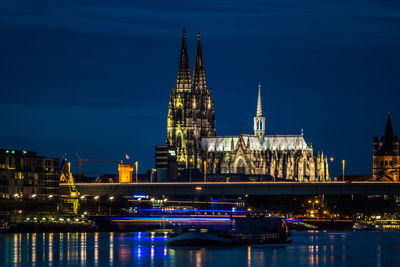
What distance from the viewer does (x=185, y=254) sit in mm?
130250

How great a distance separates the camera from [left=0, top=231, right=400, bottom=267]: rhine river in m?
120

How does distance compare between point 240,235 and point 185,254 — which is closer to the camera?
point 185,254

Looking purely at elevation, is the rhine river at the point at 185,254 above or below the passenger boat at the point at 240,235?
below

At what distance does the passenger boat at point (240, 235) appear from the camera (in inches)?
5778

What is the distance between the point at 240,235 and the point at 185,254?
64.9 feet

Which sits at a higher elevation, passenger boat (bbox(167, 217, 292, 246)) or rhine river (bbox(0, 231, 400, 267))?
passenger boat (bbox(167, 217, 292, 246))

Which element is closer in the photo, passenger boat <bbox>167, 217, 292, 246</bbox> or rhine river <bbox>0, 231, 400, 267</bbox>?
rhine river <bbox>0, 231, 400, 267</bbox>

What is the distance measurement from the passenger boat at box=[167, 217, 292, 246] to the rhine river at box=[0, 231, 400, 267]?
2246 millimetres

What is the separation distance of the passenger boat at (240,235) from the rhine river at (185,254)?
2.25 meters

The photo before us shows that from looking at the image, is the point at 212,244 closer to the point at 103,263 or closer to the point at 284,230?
the point at 284,230

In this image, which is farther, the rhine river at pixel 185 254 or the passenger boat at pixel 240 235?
the passenger boat at pixel 240 235

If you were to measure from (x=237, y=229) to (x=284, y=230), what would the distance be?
8.76 metres

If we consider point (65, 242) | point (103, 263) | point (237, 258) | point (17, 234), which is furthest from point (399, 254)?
point (17, 234)

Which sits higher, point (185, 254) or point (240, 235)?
point (240, 235)
